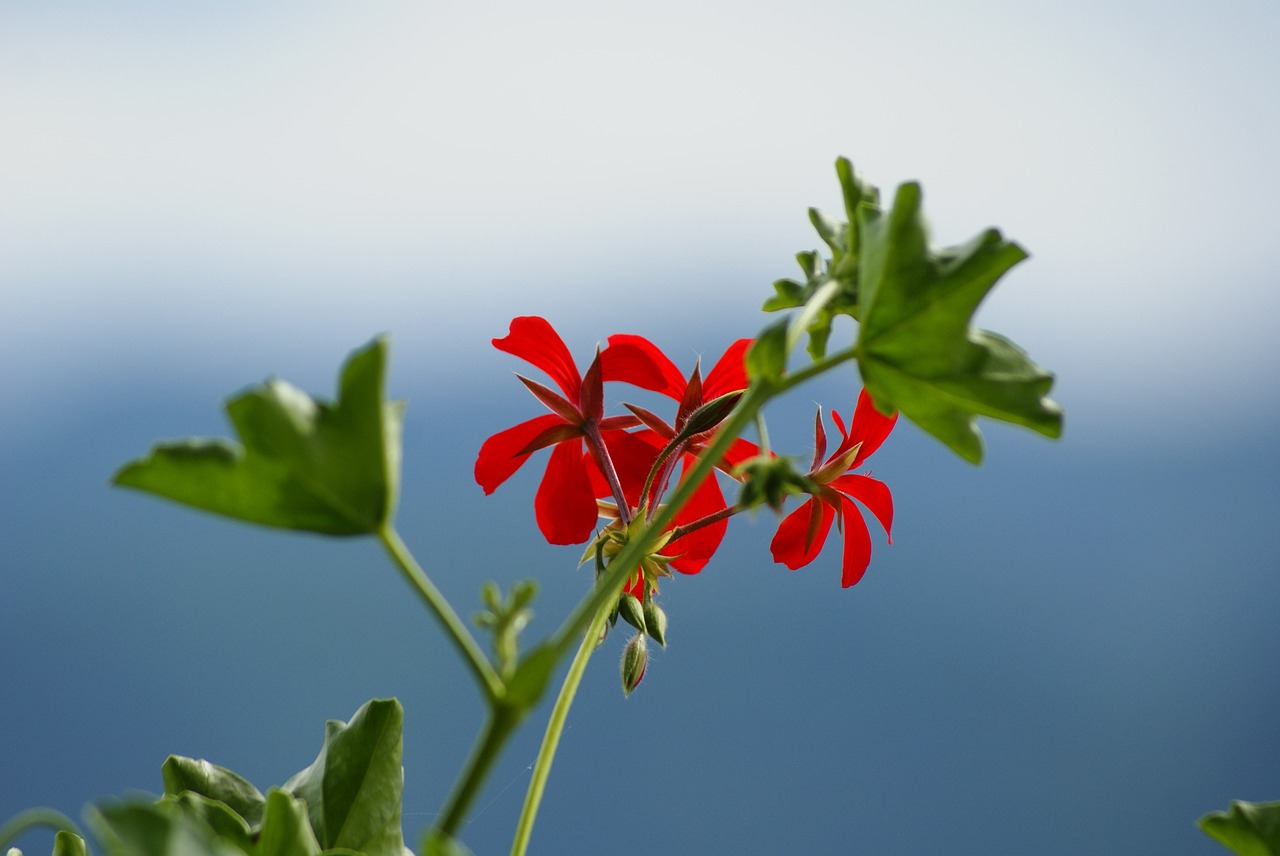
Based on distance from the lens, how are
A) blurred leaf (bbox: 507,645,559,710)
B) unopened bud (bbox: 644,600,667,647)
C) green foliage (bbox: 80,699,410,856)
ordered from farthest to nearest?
unopened bud (bbox: 644,600,667,647) → green foliage (bbox: 80,699,410,856) → blurred leaf (bbox: 507,645,559,710)

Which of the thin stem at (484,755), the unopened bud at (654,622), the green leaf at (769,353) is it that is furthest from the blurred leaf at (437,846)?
the unopened bud at (654,622)

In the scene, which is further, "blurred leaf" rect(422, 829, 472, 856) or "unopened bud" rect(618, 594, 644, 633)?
"unopened bud" rect(618, 594, 644, 633)

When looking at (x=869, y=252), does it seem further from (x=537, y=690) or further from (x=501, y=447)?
(x=501, y=447)

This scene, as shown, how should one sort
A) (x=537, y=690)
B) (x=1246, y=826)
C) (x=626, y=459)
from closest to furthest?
(x=537, y=690) < (x=1246, y=826) < (x=626, y=459)

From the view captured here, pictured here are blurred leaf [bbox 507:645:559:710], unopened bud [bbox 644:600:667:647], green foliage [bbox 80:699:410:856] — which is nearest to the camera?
blurred leaf [bbox 507:645:559:710]

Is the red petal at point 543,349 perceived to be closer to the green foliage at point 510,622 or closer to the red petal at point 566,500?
the red petal at point 566,500

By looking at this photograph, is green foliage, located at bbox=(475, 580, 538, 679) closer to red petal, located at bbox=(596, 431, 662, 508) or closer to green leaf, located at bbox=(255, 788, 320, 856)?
green leaf, located at bbox=(255, 788, 320, 856)

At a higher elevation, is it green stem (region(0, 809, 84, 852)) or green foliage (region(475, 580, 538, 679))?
green foliage (region(475, 580, 538, 679))

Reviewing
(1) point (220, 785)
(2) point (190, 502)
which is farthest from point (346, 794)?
(2) point (190, 502)

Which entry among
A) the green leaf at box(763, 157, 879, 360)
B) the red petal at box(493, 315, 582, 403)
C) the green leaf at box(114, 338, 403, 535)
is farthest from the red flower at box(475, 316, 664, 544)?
the green leaf at box(114, 338, 403, 535)
